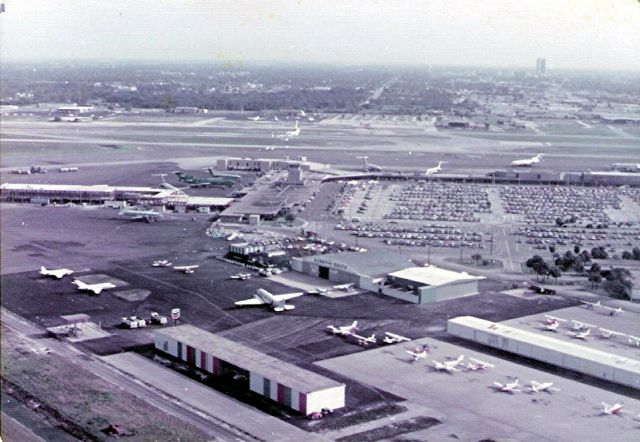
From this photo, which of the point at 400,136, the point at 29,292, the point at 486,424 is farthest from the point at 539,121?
the point at 486,424

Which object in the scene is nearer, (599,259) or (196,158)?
(599,259)

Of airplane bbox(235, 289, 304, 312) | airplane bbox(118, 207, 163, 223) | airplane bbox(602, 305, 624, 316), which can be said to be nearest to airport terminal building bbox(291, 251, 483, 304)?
airplane bbox(235, 289, 304, 312)

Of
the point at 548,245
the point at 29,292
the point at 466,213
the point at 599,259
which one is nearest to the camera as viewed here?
the point at 29,292

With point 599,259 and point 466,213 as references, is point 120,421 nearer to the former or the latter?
point 599,259

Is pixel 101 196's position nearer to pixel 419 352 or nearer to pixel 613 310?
pixel 419 352

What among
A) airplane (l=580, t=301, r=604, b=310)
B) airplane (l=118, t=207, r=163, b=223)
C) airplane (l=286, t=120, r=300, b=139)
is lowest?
airplane (l=118, t=207, r=163, b=223)

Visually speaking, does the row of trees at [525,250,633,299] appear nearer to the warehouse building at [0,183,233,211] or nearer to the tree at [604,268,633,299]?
the tree at [604,268,633,299]
